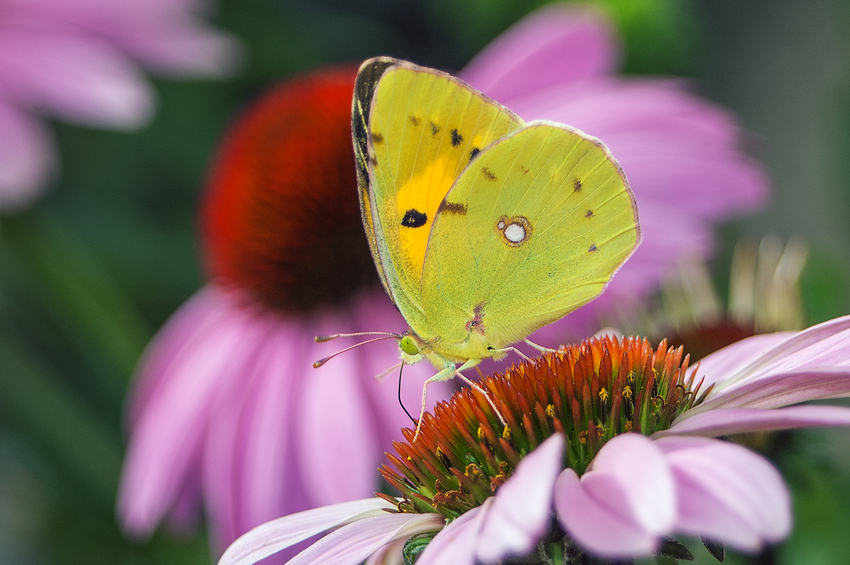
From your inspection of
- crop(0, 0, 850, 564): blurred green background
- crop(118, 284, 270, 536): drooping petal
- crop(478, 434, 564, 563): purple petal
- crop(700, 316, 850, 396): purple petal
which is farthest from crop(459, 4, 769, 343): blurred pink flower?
crop(478, 434, 564, 563): purple petal

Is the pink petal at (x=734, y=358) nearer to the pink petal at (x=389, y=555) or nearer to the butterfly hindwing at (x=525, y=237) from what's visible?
the butterfly hindwing at (x=525, y=237)

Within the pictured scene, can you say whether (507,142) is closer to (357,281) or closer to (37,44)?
(357,281)

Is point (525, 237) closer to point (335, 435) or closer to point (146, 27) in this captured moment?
point (335, 435)

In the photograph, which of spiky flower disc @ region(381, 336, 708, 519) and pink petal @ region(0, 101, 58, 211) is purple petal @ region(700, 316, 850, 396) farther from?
pink petal @ region(0, 101, 58, 211)

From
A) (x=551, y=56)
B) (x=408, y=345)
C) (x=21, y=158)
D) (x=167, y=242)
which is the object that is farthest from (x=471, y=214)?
(x=167, y=242)

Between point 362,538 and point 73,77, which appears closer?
point 362,538
